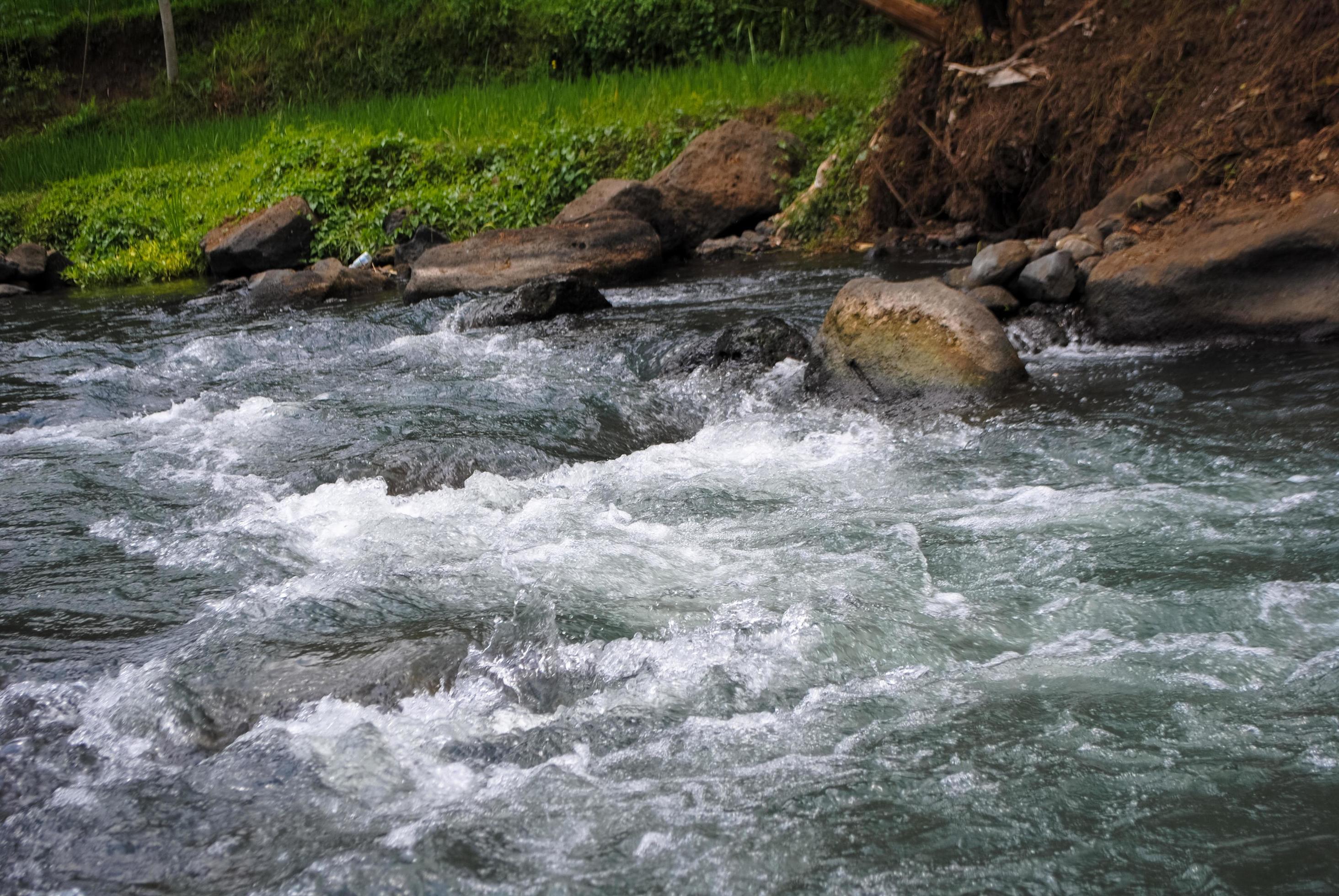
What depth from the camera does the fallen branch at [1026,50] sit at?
9.00 metres

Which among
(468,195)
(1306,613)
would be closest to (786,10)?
(468,195)

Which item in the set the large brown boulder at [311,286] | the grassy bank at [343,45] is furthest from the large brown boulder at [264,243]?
the grassy bank at [343,45]

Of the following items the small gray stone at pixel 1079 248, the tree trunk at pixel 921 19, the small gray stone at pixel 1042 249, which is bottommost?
the small gray stone at pixel 1042 249

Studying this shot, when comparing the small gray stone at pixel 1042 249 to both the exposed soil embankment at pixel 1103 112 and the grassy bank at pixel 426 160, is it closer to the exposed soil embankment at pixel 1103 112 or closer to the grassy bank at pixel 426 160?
the exposed soil embankment at pixel 1103 112

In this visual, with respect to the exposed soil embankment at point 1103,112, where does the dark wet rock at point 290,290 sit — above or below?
below

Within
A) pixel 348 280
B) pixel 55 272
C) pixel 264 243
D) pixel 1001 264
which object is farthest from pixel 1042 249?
pixel 55 272

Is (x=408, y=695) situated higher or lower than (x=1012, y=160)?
lower

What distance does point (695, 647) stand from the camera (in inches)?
123

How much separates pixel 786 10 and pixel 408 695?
16.3 metres

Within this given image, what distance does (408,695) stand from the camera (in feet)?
9.53

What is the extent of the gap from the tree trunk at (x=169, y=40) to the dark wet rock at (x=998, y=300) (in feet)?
60.5

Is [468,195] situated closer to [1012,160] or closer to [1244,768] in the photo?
[1012,160]

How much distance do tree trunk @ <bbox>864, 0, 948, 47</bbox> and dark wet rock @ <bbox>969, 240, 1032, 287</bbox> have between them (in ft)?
12.4

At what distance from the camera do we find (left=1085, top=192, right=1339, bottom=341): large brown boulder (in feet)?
18.8
